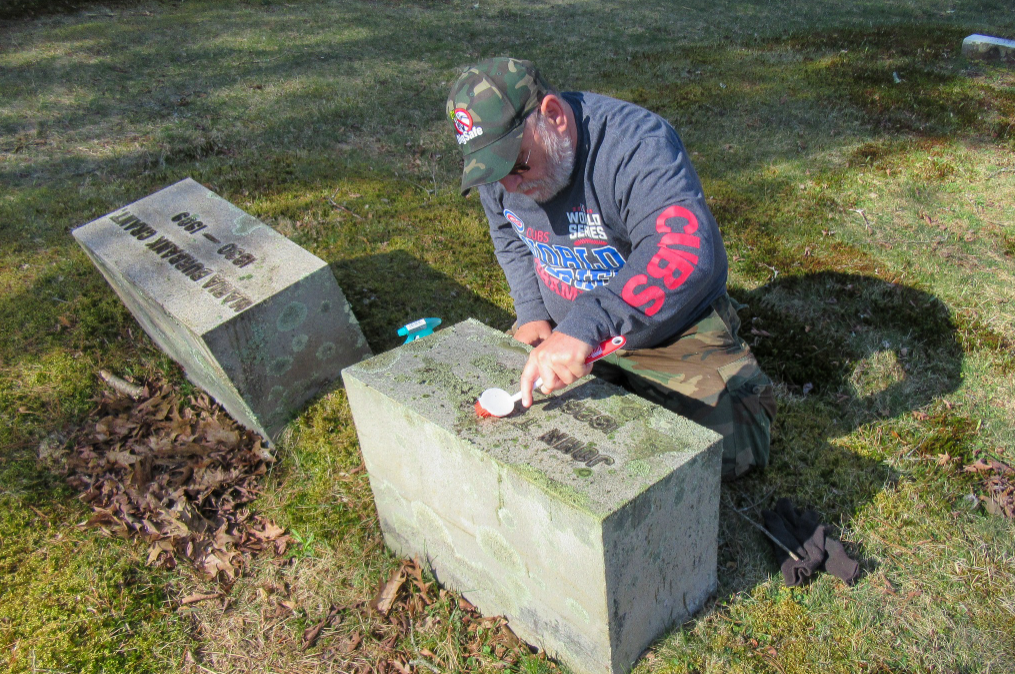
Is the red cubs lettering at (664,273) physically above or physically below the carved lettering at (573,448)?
above

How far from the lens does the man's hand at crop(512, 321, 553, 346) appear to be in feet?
13.1

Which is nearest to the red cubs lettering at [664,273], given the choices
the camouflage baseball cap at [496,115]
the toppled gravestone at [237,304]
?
the camouflage baseball cap at [496,115]

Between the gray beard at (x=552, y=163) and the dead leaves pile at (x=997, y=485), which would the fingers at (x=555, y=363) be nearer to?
the gray beard at (x=552, y=163)

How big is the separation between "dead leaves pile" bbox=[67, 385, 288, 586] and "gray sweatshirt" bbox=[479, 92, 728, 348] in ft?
6.72

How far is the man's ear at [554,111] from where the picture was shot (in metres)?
3.04

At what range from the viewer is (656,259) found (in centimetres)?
281

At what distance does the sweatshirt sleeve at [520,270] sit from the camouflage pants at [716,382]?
623mm

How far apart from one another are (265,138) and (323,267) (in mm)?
5267

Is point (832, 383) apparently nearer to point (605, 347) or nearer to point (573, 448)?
point (605, 347)

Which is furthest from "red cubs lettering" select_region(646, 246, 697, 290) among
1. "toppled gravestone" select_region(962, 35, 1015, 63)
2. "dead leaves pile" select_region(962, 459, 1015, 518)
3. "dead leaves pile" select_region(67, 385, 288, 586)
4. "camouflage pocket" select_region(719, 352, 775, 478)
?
"toppled gravestone" select_region(962, 35, 1015, 63)

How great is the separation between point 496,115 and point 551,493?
5.37 ft

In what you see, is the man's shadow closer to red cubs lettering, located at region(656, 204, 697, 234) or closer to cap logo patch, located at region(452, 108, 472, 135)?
red cubs lettering, located at region(656, 204, 697, 234)

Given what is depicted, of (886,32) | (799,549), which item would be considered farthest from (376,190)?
(886,32)

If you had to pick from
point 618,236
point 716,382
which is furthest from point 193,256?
point 716,382
